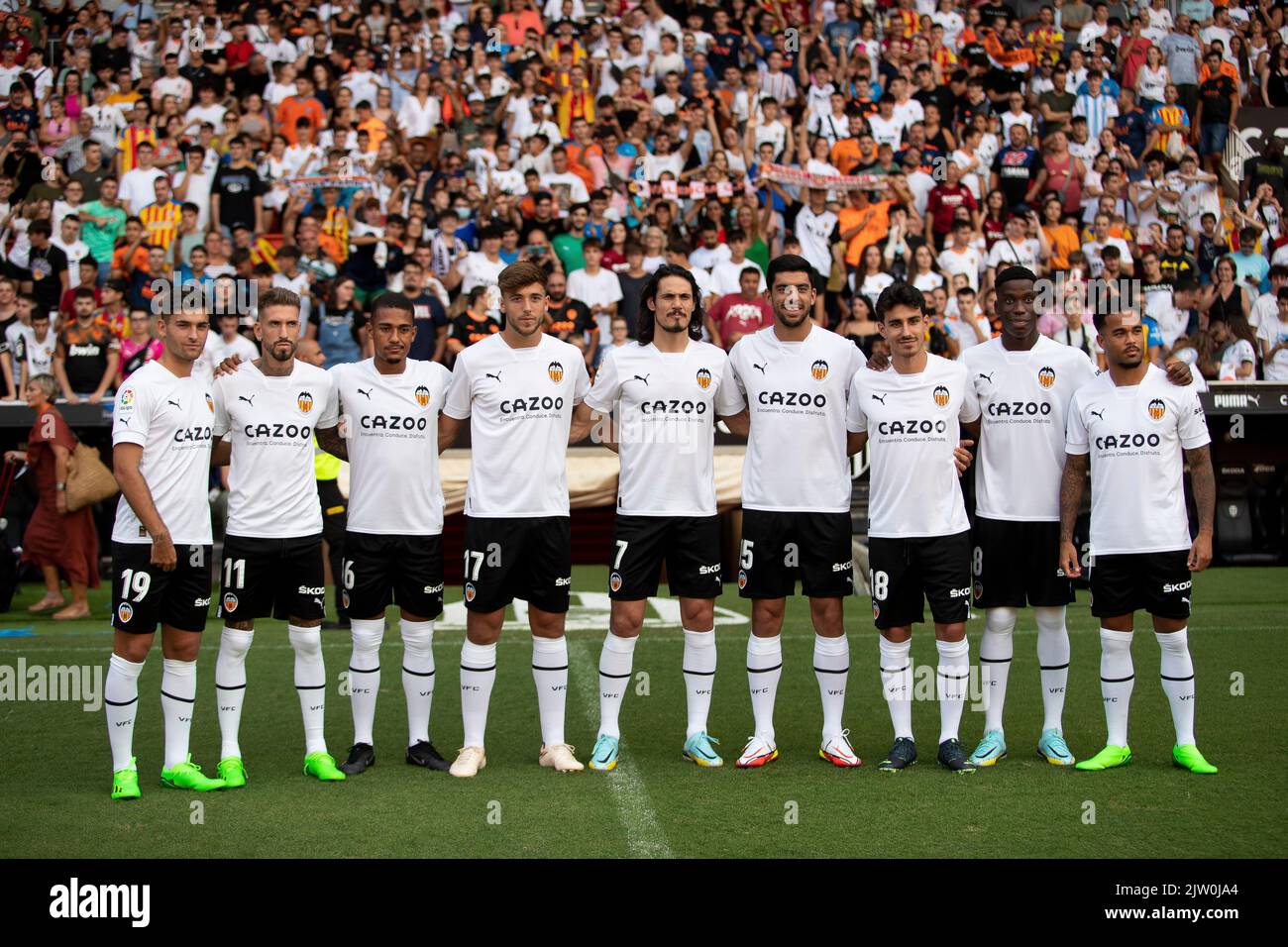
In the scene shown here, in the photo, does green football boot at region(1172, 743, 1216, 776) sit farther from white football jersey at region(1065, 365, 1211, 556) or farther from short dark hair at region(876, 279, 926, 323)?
short dark hair at region(876, 279, 926, 323)

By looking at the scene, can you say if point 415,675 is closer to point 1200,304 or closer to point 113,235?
point 113,235

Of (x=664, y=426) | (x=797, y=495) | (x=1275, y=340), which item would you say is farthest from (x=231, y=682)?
(x=1275, y=340)

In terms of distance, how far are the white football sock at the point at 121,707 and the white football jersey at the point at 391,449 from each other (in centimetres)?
124

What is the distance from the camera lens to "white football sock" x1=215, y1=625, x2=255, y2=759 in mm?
6816

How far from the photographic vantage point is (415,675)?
7.16 m

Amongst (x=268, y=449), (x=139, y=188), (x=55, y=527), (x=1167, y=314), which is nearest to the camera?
(x=268, y=449)

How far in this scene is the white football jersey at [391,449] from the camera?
23.1 ft

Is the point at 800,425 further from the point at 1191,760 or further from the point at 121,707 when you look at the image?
the point at 121,707

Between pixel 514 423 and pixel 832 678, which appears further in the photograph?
pixel 832 678

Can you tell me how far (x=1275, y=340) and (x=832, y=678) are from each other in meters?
10.9

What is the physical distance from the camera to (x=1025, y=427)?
23.5 ft

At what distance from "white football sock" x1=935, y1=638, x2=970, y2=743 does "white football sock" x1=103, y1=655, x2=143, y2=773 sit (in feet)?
12.5

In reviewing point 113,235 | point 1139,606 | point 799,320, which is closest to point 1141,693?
point 1139,606

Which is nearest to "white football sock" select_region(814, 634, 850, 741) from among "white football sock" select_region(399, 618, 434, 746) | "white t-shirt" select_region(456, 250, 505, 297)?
"white football sock" select_region(399, 618, 434, 746)
